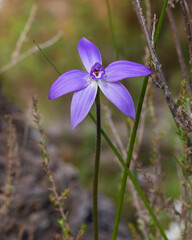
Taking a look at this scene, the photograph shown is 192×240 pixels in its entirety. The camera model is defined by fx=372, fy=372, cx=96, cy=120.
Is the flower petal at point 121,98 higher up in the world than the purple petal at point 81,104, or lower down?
lower down

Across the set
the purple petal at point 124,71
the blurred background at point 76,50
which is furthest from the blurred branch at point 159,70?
the blurred background at point 76,50

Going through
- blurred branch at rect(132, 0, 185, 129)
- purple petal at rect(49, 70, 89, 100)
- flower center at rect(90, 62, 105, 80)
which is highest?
purple petal at rect(49, 70, 89, 100)

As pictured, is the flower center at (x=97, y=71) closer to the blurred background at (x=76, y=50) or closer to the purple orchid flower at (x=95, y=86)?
the purple orchid flower at (x=95, y=86)

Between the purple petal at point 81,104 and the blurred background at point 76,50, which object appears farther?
the blurred background at point 76,50

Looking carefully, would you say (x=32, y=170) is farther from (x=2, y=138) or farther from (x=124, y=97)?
(x=124, y=97)

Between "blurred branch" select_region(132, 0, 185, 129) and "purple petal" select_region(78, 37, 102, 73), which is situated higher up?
"purple petal" select_region(78, 37, 102, 73)

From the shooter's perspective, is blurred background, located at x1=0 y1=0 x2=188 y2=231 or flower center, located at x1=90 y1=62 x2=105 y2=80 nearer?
flower center, located at x1=90 y1=62 x2=105 y2=80

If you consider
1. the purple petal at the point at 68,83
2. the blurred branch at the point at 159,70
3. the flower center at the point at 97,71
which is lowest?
the blurred branch at the point at 159,70

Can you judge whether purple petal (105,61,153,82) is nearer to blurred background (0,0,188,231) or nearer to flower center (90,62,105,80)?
flower center (90,62,105,80)

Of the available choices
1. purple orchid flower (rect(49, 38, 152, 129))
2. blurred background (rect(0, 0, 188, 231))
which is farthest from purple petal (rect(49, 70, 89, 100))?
blurred background (rect(0, 0, 188, 231))
